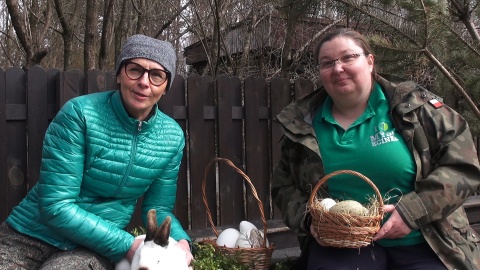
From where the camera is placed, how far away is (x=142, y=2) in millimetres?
8688

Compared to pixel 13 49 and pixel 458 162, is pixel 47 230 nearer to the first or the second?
pixel 458 162

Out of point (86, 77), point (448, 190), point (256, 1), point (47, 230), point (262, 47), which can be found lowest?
point (47, 230)

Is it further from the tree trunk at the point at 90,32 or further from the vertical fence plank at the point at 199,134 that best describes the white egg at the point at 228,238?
the tree trunk at the point at 90,32

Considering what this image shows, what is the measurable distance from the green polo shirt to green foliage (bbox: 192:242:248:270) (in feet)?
2.26

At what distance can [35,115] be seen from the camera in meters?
3.32

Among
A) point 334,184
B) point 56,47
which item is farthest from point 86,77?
point 56,47

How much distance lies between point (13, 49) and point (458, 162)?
41.7ft

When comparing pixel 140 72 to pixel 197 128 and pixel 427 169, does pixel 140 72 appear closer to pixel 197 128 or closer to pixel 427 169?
pixel 197 128

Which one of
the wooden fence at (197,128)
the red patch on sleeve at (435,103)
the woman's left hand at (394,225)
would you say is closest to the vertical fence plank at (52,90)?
the wooden fence at (197,128)

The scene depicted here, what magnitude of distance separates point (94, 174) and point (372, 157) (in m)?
1.43

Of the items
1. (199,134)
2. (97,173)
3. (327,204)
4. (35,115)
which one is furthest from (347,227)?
(35,115)

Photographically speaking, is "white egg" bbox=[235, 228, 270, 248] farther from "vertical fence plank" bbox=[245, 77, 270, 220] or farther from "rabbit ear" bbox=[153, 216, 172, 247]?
"vertical fence plank" bbox=[245, 77, 270, 220]

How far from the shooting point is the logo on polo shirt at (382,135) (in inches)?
101

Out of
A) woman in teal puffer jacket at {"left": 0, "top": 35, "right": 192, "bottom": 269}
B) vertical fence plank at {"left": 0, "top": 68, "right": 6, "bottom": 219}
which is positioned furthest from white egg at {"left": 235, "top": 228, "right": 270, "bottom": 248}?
vertical fence plank at {"left": 0, "top": 68, "right": 6, "bottom": 219}
